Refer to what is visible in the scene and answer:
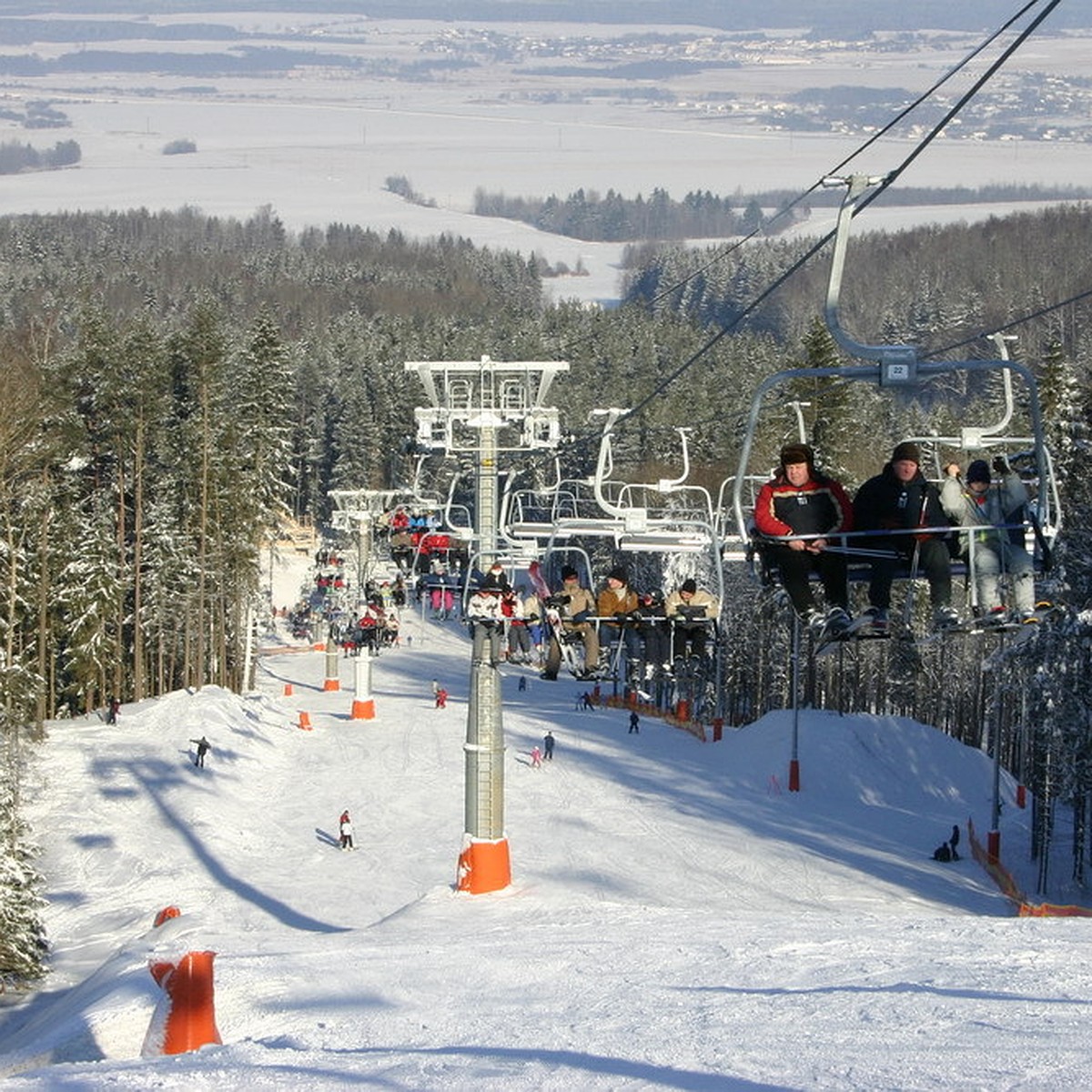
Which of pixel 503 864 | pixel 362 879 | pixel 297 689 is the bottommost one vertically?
→ pixel 297 689

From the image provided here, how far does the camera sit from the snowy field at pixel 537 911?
8.64 metres

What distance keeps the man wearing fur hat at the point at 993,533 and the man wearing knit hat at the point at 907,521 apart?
14 cm

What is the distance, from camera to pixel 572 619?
698 inches

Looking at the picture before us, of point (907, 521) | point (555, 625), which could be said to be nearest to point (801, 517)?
point (907, 521)

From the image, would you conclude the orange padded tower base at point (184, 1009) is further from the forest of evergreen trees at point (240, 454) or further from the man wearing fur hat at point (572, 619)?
the man wearing fur hat at point (572, 619)

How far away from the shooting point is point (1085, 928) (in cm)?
1346

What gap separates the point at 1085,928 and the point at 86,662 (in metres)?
34.0

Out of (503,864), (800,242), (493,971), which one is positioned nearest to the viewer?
(493,971)

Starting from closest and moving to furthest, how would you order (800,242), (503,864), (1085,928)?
(1085,928)
(503,864)
(800,242)

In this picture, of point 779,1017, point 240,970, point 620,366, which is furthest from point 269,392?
point 620,366

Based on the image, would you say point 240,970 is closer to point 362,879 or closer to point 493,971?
point 493,971

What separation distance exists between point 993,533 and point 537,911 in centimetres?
570

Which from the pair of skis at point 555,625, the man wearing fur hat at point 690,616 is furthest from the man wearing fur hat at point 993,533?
the pair of skis at point 555,625

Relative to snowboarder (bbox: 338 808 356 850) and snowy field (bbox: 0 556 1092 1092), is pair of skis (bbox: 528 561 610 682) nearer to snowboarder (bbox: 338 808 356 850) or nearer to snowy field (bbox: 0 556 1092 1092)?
snowy field (bbox: 0 556 1092 1092)
